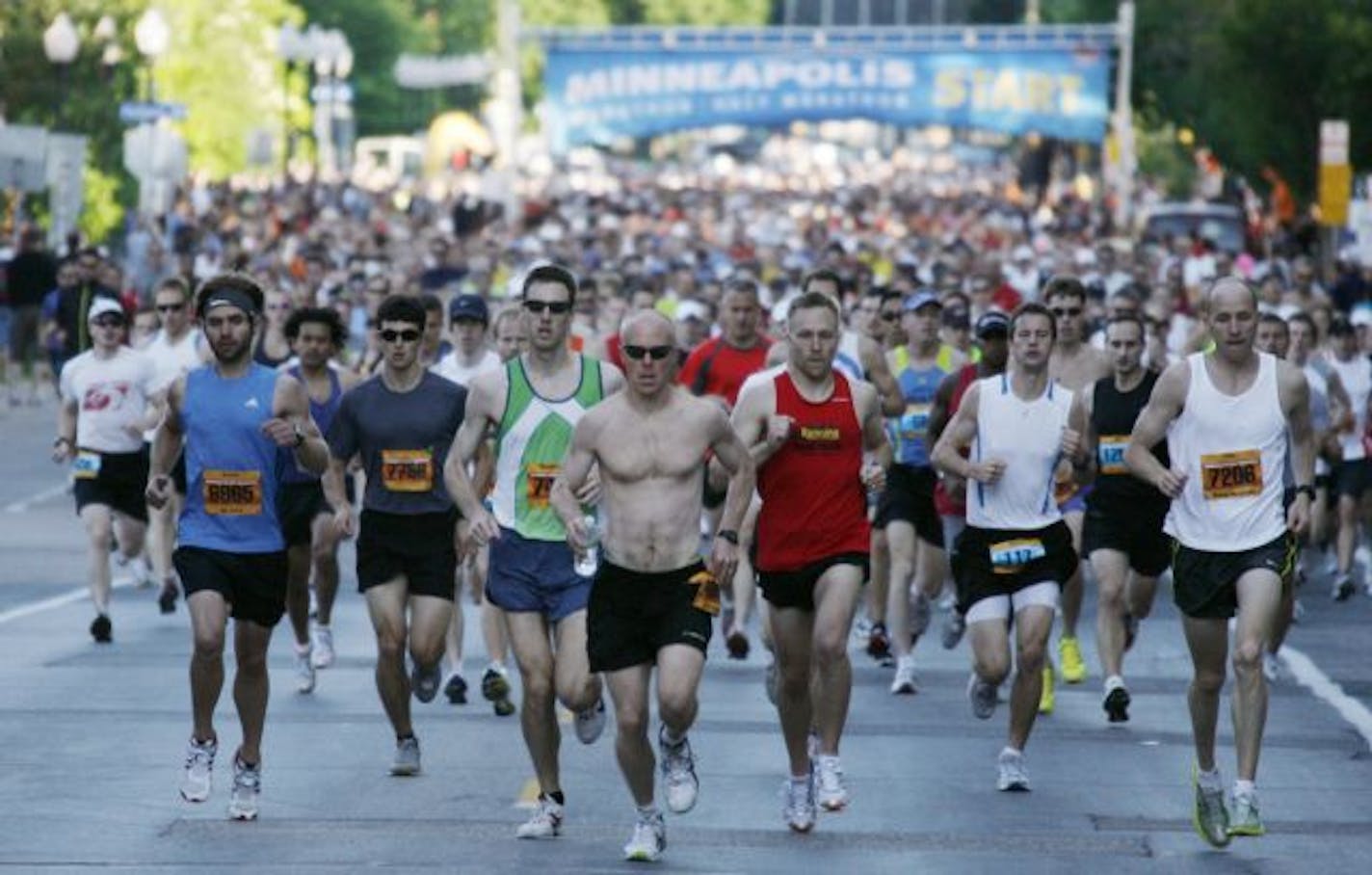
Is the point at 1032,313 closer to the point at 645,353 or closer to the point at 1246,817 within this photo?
the point at 1246,817

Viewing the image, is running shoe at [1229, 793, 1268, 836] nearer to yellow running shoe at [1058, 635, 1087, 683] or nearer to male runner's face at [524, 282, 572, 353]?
male runner's face at [524, 282, 572, 353]

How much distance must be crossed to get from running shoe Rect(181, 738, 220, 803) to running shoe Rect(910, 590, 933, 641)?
230 inches

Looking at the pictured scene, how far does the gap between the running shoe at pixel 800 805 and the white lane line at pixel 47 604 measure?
9.24 m

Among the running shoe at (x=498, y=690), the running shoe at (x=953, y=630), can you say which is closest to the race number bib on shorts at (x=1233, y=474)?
the running shoe at (x=498, y=690)

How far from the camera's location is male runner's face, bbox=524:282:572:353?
12914 mm

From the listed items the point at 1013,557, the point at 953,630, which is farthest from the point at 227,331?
the point at 953,630

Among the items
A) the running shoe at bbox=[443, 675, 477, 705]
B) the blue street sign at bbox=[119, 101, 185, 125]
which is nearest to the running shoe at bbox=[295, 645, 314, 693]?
the running shoe at bbox=[443, 675, 477, 705]

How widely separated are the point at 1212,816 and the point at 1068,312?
17.9 feet

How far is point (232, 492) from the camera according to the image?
13.1 m

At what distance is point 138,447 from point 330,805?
7.82m

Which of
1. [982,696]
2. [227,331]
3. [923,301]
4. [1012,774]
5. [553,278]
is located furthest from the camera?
[923,301]

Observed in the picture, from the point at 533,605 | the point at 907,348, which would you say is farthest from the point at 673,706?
the point at 907,348

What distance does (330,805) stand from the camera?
13.3m

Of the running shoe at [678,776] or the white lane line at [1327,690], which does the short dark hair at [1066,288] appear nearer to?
the white lane line at [1327,690]
